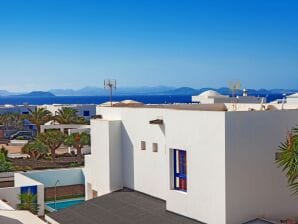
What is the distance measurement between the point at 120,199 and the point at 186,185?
3.78m

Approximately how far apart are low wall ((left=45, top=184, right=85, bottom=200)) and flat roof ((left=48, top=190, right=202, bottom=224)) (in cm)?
1150

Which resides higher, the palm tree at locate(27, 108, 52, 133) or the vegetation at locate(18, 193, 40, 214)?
the palm tree at locate(27, 108, 52, 133)

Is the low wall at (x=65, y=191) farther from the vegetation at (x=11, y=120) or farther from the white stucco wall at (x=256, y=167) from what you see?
the vegetation at (x=11, y=120)

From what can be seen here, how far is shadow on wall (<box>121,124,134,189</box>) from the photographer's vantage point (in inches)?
762

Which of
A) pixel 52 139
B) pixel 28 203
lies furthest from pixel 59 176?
pixel 52 139

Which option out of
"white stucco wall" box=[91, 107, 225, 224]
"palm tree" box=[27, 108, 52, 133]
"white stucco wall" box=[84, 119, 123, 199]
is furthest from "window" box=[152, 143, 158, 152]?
"palm tree" box=[27, 108, 52, 133]

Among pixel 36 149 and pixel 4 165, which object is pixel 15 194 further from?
pixel 36 149

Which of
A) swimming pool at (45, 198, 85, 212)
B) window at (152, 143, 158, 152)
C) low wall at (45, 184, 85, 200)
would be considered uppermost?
window at (152, 143, 158, 152)

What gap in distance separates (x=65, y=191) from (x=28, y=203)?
6.49 metres

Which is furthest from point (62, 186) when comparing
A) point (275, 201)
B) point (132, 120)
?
point (275, 201)

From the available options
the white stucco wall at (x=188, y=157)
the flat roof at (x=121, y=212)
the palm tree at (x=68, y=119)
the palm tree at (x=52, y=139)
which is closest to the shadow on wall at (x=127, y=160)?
the white stucco wall at (x=188, y=157)

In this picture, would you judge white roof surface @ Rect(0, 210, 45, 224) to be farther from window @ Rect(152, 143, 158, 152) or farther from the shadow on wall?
window @ Rect(152, 143, 158, 152)

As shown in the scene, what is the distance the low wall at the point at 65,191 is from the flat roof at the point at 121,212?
11504mm

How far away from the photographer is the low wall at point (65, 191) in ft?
96.3
